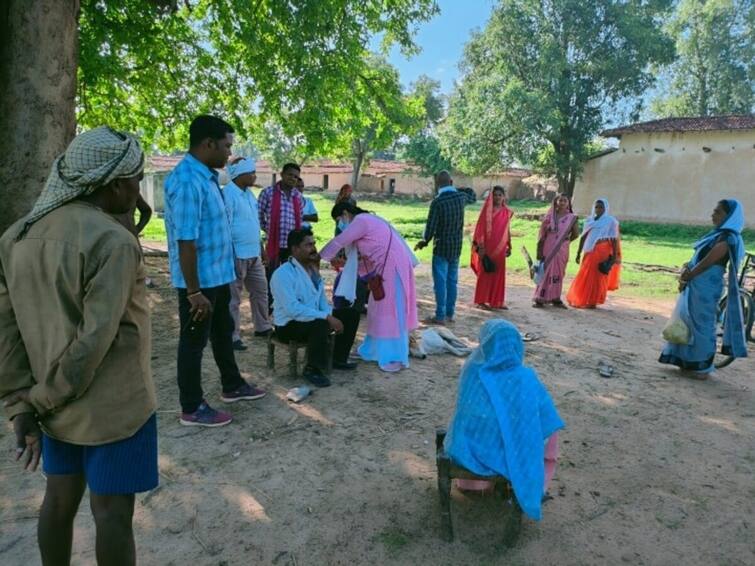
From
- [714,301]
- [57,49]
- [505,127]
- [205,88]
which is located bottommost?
[714,301]

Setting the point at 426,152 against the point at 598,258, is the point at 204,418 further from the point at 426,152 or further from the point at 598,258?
the point at 426,152

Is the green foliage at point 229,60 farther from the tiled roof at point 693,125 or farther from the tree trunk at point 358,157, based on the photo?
the tree trunk at point 358,157

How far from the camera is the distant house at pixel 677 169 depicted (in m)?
20.2

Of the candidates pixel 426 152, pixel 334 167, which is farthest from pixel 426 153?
pixel 334 167

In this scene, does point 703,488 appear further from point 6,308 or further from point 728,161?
point 728,161

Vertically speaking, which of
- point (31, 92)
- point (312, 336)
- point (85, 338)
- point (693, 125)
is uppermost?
point (693, 125)

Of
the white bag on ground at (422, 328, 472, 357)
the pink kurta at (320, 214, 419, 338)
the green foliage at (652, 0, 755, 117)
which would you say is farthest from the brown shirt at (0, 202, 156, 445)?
the green foliage at (652, 0, 755, 117)

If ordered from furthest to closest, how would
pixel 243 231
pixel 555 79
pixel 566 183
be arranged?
pixel 566 183 → pixel 555 79 → pixel 243 231

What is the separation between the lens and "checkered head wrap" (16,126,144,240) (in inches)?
61.3

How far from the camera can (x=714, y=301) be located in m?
4.90

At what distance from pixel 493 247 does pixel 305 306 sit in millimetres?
3951

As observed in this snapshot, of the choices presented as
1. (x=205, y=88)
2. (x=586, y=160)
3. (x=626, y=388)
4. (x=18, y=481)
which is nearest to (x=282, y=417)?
(x=18, y=481)

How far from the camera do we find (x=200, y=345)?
11.1ft

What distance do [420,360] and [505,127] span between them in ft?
66.9
